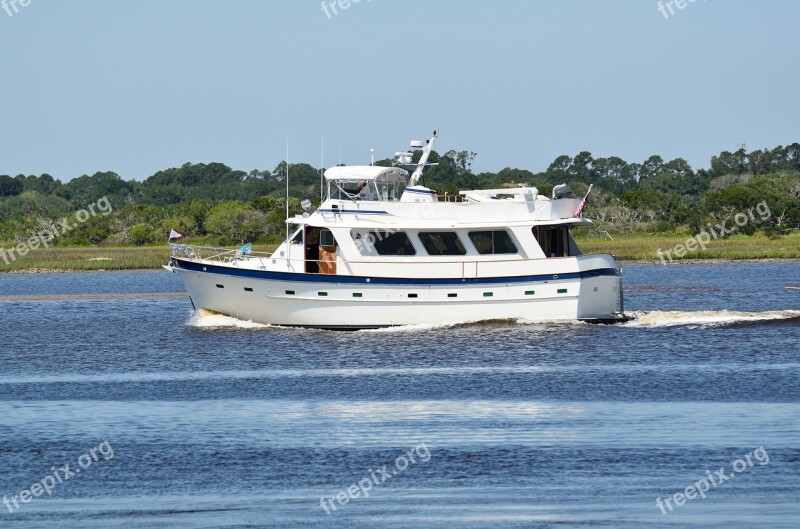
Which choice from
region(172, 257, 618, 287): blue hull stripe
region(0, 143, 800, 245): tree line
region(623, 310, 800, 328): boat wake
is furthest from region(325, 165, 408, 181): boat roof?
region(0, 143, 800, 245): tree line

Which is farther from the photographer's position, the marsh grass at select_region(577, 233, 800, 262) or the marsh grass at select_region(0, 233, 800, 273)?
the marsh grass at select_region(0, 233, 800, 273)

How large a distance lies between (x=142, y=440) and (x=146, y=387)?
19.9 feet

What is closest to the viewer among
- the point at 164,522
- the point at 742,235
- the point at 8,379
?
the point at 164,522

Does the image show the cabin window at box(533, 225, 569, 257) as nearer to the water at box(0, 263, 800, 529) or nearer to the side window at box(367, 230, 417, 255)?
the water at box(0, 263, 800, 529)

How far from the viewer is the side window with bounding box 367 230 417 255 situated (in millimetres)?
36406

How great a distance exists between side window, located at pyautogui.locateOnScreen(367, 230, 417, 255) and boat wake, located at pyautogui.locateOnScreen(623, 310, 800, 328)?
6845 mm

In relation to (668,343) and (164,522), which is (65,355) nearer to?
(668,343)

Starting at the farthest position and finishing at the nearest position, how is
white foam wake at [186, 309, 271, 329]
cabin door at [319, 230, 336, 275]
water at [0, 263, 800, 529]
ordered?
white foam wake at [186, 309, 271, 329], cabin door at [319, 230, 336, 275], water at [0, 263, 800, 529]

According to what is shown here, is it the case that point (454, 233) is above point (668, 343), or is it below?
above

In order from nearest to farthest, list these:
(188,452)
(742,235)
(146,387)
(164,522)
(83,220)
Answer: (164,522) < (188,452) < (146,387) < (742,235) < (83,220)

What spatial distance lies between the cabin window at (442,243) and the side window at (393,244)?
1.48ft

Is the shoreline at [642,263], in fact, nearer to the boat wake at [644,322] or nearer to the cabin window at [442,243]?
the boat wake at [644,322]

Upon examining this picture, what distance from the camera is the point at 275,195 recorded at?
13362 centimetres

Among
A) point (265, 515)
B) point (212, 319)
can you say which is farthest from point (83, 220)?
point (265, 515)
